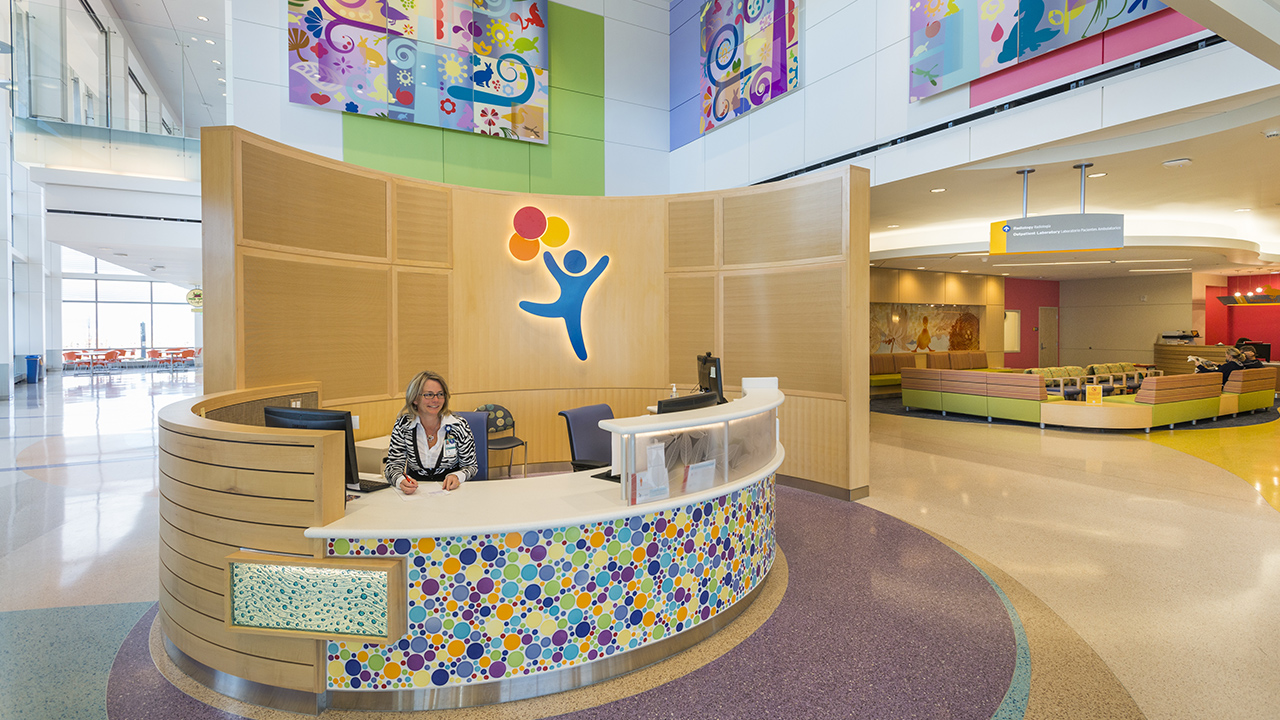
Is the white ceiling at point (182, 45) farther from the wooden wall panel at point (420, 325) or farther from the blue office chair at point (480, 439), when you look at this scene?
the blue office chair at point (480, 439)

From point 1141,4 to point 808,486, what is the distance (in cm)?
502

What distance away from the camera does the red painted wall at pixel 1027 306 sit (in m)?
16.8

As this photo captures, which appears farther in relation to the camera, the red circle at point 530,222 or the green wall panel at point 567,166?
the green wall panel at point 567,166

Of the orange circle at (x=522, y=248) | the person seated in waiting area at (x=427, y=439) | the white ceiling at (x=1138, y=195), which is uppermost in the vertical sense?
the white ceiling at (x=1138, y=195)

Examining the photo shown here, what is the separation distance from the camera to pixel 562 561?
2.66m

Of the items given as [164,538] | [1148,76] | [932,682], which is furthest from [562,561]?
[1148,76]

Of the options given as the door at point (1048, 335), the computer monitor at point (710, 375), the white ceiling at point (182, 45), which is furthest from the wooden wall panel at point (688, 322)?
the door at point (1048, 335)

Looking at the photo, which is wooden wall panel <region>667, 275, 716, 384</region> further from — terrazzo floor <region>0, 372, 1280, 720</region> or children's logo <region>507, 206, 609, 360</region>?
terrazzo floor <region>0, 372, 1280, 720</region>

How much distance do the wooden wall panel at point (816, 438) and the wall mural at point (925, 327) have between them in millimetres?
9144

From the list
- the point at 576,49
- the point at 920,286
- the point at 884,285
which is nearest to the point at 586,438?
the point at 576,49

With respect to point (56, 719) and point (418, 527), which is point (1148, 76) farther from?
point (56, 719)

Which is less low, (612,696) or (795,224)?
(795,224)

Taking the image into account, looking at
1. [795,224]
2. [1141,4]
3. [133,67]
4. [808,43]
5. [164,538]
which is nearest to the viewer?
[164,538]

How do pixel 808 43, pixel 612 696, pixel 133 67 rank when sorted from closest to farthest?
1. pixel 612 696
2. pixel 808 43
3. pixel 133 67
